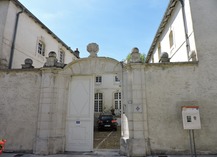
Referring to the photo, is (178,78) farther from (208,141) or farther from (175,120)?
(208,141)

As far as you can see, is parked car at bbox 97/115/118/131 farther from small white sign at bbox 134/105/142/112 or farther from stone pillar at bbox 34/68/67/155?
small white sign at bbox 134/105/142/112

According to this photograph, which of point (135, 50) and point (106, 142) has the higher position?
point (135, 50)

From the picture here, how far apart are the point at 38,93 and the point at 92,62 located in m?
2.39

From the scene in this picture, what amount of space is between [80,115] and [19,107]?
7.80ft

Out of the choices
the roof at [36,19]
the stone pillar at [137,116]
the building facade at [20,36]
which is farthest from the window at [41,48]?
the stone pillar at [137,116]

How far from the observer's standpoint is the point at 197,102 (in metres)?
5.70

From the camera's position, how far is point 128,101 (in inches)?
234

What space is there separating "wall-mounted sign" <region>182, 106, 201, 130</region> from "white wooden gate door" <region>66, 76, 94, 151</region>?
320 centimetres

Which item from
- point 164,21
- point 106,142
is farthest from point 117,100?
point 164,21

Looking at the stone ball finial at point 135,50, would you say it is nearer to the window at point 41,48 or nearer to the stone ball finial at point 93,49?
the stone ball finial at point 93,49

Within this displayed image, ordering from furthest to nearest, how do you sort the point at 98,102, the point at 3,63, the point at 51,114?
1. the point at 98,102
2. the point at 3,63
3. the point at 51,114

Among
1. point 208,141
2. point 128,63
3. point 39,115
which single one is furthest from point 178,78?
point 39,115

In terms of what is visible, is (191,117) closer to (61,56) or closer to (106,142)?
(106,142)

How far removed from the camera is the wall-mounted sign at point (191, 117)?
5.09 metres
